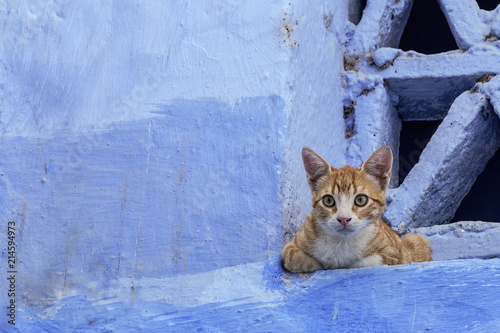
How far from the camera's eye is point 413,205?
2.73m

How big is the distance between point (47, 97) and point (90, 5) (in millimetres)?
464

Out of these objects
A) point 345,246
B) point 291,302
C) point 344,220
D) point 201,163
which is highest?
point 201,163

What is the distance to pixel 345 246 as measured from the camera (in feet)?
7.39

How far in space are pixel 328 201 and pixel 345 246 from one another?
6.9 inches

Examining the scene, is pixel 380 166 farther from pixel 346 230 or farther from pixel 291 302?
pixel 291 302

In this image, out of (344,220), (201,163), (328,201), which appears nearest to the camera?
(344,220)

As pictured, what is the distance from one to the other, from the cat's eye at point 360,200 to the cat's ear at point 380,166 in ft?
0.36

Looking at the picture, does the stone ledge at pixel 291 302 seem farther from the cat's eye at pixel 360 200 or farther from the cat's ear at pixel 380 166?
the cat's ear at pixel 380 166

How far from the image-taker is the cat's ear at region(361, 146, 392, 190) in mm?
2260

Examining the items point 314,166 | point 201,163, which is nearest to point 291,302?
point 314,166

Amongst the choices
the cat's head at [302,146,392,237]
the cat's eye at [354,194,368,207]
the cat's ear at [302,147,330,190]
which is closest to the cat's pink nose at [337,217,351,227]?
the cat's head at [302,146,392,237]

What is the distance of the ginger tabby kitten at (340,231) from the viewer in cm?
223

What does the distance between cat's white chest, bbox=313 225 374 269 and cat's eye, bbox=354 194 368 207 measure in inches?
3.6

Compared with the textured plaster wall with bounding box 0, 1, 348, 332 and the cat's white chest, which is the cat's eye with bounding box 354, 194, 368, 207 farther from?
the textured plaster wall with bounding box 0, 1, 348, 332
